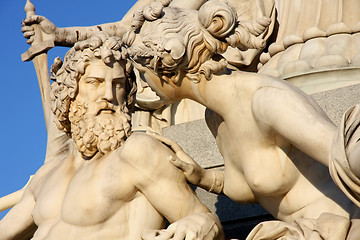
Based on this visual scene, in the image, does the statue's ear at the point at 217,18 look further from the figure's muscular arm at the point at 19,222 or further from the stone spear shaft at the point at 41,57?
the stone spear shaft at the point at 41,57

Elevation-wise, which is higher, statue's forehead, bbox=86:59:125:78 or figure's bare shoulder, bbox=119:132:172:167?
statue's forehead, bbox=86:59:125:78

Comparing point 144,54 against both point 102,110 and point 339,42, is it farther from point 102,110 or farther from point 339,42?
point 339,42

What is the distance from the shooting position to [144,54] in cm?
535

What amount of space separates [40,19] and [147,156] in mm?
3172

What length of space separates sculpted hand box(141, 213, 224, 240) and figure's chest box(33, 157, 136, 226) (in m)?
Result: 0.35

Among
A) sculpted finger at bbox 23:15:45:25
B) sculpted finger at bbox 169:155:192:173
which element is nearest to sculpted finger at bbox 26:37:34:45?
sculpted finger at bbox 23:15:45:25

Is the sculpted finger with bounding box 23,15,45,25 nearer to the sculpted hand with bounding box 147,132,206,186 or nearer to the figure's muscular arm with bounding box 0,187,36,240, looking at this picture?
the figure's muscular arm with bounding box 0,187,36,240

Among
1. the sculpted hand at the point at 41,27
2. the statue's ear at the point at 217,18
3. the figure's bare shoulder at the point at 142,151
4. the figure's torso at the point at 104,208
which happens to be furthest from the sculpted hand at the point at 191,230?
the sculpted hand at the point at 41,27

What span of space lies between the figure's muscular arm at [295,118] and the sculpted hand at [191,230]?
2.19 ft

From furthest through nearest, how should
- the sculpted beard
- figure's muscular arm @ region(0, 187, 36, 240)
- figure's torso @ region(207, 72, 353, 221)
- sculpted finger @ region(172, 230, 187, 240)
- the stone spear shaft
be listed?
the stone spear shaft, figure's muscular arm @ region(0, 187, 36, 240), the sculpted beard, figure's torso @ region(207, 72, 353, 221), sculpted finger @ region(172, 230, 187, 240)

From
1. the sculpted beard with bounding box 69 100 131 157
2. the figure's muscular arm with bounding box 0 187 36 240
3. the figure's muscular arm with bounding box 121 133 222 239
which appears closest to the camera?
the figure's muscular arm with bounding box 121 133 222 239

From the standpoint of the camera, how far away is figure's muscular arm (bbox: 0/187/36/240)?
20.4 feet

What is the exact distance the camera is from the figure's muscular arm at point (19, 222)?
6.22 m

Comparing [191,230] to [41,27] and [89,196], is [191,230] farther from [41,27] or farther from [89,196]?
[41,27]
